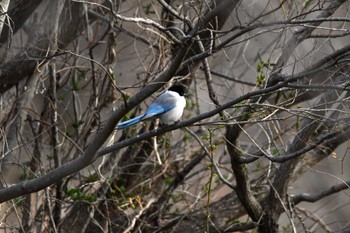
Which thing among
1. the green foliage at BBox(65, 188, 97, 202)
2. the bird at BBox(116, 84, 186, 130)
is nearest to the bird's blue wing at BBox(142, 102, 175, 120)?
the bird at BBox(116, 84, 186, 130)

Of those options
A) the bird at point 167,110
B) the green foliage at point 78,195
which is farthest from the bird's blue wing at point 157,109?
the green foliage at point 78,195

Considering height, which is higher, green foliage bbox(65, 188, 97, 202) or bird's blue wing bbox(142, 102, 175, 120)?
bird's blue wing bbox(142, 102, 175, 120)

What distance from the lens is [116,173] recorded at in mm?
7430

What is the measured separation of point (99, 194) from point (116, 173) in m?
0.30

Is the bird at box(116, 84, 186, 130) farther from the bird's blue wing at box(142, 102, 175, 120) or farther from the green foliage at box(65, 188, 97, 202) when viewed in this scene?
the green foliage at box(65, 188, 97, 202)

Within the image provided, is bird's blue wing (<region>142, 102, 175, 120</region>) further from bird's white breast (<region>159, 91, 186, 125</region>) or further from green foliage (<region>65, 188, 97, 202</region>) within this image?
green foliage (<region>65, 188, 97, 202</region>)

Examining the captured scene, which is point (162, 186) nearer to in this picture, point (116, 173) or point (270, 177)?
point (116, 173)

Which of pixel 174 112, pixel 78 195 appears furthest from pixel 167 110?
pixel 78 195

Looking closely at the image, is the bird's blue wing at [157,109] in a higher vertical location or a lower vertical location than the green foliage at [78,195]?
higher

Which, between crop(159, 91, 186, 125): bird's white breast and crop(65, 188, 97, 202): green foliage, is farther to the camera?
crop(65, 188, 97, 202): green foliage

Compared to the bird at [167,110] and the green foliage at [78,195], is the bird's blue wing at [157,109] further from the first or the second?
the green foliage at [78,195]

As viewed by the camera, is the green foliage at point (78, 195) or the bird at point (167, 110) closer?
the bird at point (167, 110)

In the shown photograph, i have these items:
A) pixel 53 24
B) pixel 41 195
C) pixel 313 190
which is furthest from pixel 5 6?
pixel 313 190

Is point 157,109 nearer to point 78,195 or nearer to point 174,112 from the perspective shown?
point 174,112
